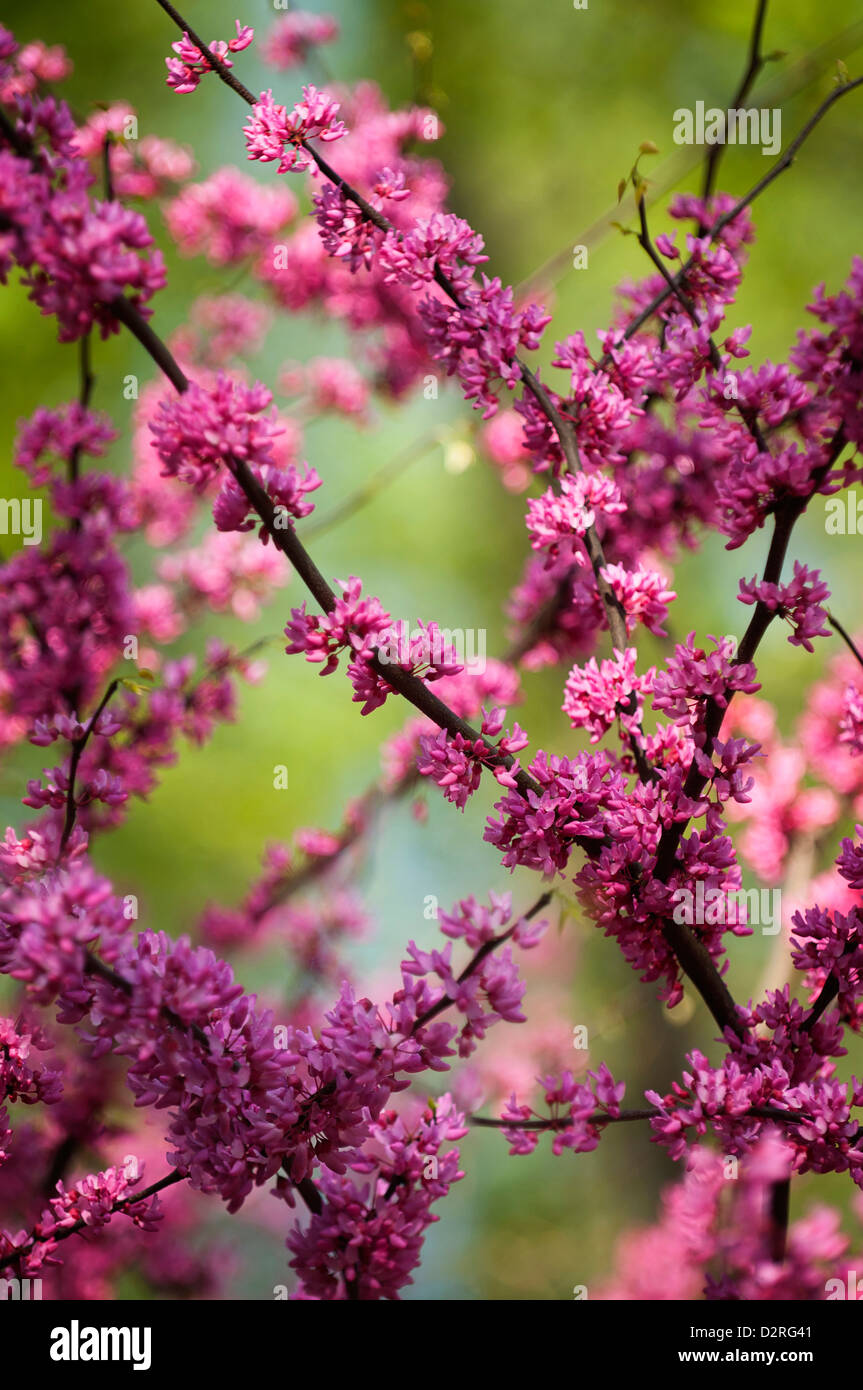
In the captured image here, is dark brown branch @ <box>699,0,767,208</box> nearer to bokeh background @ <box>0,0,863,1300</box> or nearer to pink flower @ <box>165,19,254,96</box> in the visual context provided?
pink flower @ <box>165,19,254,96</box>

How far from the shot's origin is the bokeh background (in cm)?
728

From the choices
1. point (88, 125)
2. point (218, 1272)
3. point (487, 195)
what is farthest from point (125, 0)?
point (218, 1272)

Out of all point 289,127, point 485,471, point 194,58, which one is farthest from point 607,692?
point 485,471

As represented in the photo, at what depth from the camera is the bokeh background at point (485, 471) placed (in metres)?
7.28

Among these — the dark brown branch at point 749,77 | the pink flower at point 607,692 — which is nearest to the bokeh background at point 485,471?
the dark brown branch at point 749,77

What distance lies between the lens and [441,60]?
846 centimetres

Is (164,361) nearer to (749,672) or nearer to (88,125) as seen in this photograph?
(749,672)

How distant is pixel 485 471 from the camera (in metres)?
8.33

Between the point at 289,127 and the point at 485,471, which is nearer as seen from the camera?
the point at 289,127

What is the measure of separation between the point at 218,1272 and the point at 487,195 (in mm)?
8158

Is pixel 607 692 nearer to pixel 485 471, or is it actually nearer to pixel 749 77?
pixel 749 77

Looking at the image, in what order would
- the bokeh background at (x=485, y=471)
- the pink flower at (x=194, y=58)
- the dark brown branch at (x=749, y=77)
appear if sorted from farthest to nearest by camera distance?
the bokeh background at (x=485, y=471) < the dark brown branch at (x=749, y=77) < the pink flower at (x=194, y=58)

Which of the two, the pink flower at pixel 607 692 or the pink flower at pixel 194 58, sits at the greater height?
the pink flower at pixel 194 58

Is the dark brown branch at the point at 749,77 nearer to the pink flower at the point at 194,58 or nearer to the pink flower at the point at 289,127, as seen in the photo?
the pink flower at the point at 289,127
